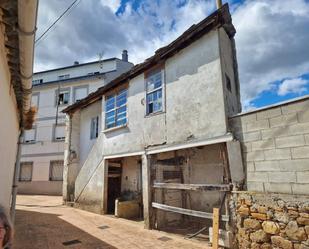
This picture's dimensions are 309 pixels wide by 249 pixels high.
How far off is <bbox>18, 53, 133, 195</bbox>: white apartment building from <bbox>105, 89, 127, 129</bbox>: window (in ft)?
33.5

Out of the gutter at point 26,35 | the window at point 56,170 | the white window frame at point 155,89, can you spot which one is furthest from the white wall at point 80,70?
the gutter at point 26,35

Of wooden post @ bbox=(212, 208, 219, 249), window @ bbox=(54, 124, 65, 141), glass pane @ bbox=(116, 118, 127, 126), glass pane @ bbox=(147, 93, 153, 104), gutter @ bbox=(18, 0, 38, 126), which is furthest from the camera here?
window @ bbox=(54, 124, 65, 141)

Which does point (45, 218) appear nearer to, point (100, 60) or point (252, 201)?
point (252, 201)

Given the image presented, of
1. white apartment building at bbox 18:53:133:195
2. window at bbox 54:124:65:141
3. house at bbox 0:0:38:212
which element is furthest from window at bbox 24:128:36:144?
house at bbox 0:0:38:212

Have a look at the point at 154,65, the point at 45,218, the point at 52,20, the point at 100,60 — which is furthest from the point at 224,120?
the point at 100,60

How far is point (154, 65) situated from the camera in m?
9.46

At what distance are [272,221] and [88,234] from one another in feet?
19.0

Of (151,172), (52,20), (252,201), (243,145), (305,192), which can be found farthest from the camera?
(151,172)

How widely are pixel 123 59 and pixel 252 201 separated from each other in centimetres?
2319

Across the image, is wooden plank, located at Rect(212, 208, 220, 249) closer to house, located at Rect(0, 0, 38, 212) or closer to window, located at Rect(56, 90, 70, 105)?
house, located at Rect(0, 0, 38, 212)

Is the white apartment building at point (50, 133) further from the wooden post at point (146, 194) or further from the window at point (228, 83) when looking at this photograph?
the window at point (228, 83)

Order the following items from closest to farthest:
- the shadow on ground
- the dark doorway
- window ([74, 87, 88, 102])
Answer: the shadow on ground < the dark doorway < window ([74, 87, 88, 102])

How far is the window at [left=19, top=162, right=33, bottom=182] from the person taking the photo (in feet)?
68.5

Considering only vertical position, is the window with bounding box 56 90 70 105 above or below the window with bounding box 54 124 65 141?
above
